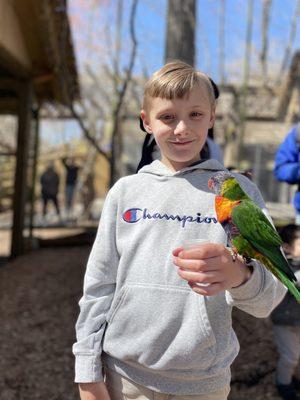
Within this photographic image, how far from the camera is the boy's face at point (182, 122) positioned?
5.16 ft

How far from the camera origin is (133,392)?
1.62 metres

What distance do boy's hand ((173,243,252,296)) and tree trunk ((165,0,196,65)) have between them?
16.5 feet

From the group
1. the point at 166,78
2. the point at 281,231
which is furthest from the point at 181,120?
the point at 281,231

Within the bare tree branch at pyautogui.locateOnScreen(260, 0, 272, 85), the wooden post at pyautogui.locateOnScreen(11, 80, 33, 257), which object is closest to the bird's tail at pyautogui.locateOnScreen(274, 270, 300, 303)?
the wooden post at pyautogui.locateOnScreen(11, 80, 33, 257)

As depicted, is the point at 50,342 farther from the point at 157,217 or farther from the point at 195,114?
the point at 195,114

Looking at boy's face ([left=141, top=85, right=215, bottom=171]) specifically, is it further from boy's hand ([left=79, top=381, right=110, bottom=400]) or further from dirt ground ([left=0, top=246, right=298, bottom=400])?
dirt ground ([left=0, top=246, right=298, bottom=400])

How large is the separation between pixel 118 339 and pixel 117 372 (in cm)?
12

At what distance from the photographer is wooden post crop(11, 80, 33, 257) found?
7855 millimetres

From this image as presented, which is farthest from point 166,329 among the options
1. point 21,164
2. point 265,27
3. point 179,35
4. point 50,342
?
point 265,27

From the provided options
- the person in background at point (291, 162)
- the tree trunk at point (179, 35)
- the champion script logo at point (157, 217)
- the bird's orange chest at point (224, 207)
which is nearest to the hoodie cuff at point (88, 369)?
the champion script logo at point (157, 217)

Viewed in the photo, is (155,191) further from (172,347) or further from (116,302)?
(172,347)

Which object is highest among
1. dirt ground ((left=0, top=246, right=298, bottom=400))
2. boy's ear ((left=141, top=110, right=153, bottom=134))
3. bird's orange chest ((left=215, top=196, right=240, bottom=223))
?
boy's ear ((left=141, top=110, right=153, bottom=134))

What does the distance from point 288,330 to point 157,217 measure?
224cm

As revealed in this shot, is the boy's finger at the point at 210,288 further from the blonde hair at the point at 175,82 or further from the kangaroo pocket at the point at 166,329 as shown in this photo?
the blonde hair at the point at 175,82
